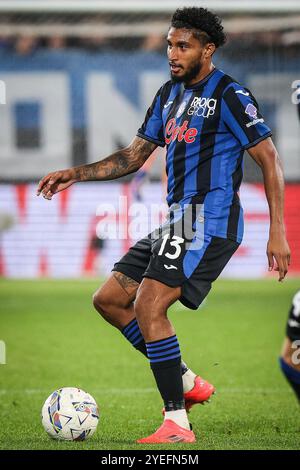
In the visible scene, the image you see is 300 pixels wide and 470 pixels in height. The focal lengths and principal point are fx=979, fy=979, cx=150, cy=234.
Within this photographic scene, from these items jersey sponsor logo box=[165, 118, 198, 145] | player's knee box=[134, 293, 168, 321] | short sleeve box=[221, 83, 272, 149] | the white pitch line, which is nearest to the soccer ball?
player's knee box=[134, 293, 168, 321]

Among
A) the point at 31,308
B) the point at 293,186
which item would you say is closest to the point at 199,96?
the point at 31,308

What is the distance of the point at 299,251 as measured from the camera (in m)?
19.0

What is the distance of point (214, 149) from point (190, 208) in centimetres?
35

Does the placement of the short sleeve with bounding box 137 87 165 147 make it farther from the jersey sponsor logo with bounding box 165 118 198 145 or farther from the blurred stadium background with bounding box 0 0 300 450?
the blurred stadium background with bounding box 0 0 300 450

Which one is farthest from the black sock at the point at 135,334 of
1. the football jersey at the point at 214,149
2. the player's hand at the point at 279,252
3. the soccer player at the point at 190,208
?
the player's hand at the point at 279,252

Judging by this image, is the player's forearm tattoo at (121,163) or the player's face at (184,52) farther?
the player's forearm tattoo at (121,163)

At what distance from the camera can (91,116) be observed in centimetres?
1981

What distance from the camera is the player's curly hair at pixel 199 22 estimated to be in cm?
533

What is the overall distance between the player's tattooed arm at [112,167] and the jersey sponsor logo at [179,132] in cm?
38

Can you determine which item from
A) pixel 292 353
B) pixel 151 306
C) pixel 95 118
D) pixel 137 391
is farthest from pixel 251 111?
pixel 95 118

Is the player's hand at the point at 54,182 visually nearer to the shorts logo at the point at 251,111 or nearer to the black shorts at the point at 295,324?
the shorts logo at the point at 251,111

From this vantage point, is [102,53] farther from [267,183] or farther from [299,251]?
[267,183]

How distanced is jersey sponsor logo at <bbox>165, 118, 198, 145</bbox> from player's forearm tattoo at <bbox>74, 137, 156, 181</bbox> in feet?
1.24

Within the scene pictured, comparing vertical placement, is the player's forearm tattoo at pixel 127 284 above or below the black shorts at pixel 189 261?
below
